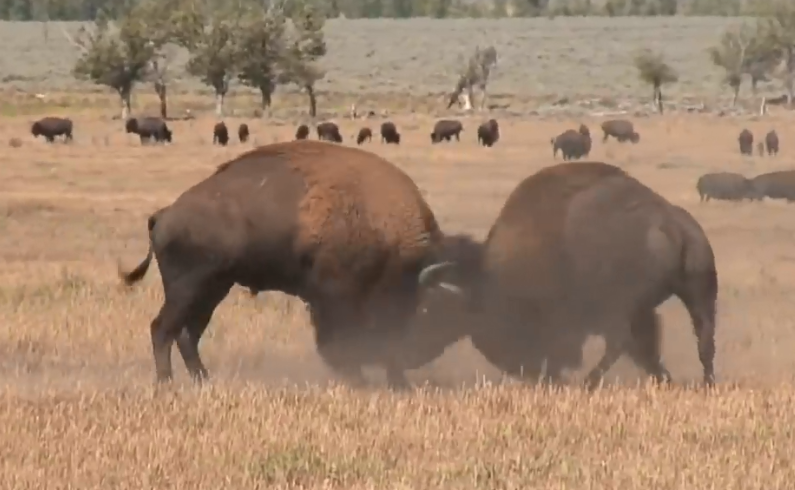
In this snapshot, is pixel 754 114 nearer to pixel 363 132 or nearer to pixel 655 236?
pixel 363 132

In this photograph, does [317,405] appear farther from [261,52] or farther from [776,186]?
[261,52]

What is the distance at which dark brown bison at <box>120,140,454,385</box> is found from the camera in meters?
10.0

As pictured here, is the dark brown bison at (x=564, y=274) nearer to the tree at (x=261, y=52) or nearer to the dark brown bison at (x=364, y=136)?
the dark brown bison at (x=364, y=136)

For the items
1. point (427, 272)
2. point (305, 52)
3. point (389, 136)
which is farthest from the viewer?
point (305, 52)

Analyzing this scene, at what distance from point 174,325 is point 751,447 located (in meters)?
4.41

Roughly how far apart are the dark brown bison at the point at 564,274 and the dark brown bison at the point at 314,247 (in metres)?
0.39

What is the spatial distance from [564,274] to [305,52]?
190 feet

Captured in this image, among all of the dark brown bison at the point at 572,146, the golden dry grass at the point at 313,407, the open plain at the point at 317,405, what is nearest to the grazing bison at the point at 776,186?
the open plain at the point at 317,405

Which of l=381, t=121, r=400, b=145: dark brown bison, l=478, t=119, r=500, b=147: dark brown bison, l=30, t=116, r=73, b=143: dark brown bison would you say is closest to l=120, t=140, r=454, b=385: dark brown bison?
l=478, t=119, r=500, b=147: dark brown bison

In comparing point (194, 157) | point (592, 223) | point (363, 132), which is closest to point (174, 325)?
point (592, 223)

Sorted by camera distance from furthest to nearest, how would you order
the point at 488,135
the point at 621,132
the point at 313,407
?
the point at 621,132, the point at 488,135, the point at 313,407

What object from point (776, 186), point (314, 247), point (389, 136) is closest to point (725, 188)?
point (776, 186)

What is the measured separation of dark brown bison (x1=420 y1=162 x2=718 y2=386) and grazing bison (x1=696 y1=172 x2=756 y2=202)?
15160 mm

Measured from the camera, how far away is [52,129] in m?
45.4
